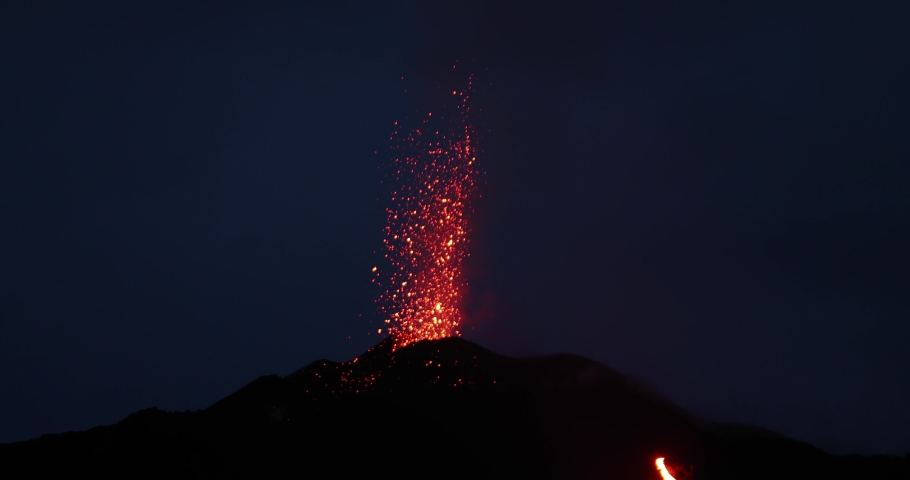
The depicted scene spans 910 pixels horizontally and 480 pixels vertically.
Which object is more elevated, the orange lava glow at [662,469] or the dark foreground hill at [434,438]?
the dark foreground hill at [434,438]

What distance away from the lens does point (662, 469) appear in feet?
79.5

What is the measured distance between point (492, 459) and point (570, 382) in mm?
6256

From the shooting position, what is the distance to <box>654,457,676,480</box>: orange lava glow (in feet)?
79.7

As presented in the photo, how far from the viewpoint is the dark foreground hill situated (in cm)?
2388

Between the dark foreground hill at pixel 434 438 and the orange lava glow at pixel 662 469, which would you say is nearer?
the dark foreground hill at pixel 434 438

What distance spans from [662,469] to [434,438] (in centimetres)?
775

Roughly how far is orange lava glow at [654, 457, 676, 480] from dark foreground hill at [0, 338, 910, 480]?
286 millimetres

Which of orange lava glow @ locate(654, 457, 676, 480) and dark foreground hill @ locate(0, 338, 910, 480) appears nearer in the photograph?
dark foreground hill @ locate(0, 338, 910, 480)

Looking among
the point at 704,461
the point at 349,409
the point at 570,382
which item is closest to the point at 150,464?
the point at 349,409

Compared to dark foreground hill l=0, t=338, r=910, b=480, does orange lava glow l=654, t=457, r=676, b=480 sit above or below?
below

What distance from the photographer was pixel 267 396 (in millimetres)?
29141

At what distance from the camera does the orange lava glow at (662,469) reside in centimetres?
2429

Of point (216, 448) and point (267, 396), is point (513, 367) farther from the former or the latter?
point (216, 448)

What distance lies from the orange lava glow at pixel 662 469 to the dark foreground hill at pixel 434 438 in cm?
29
